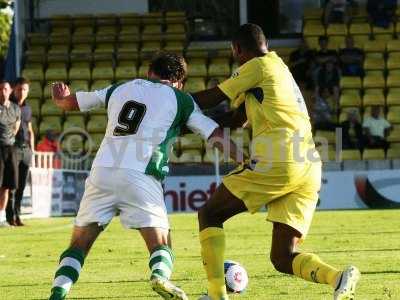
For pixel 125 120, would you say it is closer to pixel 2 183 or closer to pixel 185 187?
pixel 2 183

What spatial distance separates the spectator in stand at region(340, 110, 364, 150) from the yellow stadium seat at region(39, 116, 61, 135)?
621 cm

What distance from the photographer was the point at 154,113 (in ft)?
23.4

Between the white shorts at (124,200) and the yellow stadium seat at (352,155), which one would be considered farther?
the yellow stadium seat at (352,155)

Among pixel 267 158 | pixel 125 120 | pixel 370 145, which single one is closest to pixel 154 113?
pixel 125 120

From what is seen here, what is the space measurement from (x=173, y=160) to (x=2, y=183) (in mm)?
7168

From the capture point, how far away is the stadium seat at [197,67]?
2672 cm

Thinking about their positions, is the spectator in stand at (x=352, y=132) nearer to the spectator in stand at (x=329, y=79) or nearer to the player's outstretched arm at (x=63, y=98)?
the spectator in stand at (x=329, y=79)

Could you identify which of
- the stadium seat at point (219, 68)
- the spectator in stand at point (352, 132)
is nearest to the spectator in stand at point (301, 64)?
the spectator in stand at point (352, 132)

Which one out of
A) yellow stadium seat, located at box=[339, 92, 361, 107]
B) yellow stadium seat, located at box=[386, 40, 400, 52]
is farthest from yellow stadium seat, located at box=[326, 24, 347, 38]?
yellow stadium seat, located at box=[339, 92, 361, 107]

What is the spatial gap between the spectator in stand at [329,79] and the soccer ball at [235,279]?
16613mm

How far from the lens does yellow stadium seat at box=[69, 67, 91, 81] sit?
27.3 metres

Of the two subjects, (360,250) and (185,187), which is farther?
(185,187)

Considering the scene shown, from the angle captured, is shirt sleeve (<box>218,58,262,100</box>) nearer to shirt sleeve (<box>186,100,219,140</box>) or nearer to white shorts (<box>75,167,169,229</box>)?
shirt sleeve (<box>186,100,219,140</box>)

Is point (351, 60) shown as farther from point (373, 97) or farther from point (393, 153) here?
point (393, 153)
